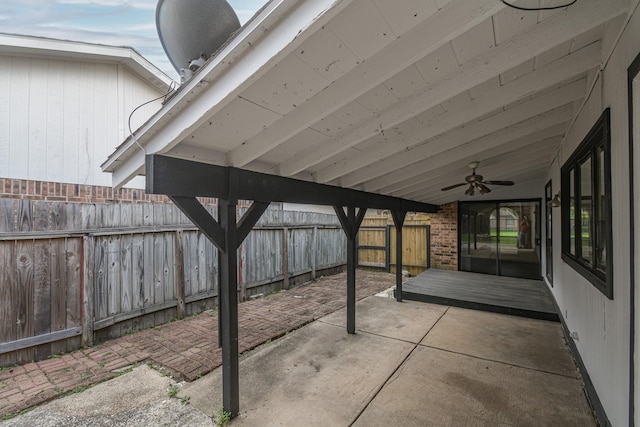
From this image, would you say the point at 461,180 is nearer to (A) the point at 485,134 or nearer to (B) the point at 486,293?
(B) the point at 486,293

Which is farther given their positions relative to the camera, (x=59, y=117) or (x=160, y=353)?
(x=59, y=117)

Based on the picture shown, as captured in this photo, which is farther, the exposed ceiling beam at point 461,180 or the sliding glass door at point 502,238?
the sliding glass door at point 502,238

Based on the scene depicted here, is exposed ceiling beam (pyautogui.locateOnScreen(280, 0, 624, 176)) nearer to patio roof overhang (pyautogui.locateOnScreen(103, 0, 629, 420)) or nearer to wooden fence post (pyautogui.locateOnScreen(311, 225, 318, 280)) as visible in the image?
patio roof overhang (pyautogui.locateOnScreen(103, 0, 629, 420))

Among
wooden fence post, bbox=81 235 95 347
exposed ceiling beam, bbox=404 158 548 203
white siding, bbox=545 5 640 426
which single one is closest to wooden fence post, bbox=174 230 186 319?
wooden fence post, bbox=81 235 95 347

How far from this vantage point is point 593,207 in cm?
260

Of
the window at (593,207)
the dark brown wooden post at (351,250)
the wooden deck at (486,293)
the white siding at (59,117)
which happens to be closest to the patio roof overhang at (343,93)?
the window at (593,207)

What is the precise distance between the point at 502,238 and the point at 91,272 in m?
8.42

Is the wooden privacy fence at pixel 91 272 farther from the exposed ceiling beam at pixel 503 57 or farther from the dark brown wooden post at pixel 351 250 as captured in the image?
the exposed ceiling beam at pixel 503 57

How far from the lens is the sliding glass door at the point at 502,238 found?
288 inches

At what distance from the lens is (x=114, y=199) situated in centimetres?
493

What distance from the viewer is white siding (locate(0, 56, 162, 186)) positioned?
471cm

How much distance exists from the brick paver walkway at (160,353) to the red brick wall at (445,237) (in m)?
4.02

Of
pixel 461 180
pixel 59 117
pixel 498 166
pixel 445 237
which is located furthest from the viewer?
pixel 445 237

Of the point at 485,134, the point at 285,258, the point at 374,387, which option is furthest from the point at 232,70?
the point at 285,258
